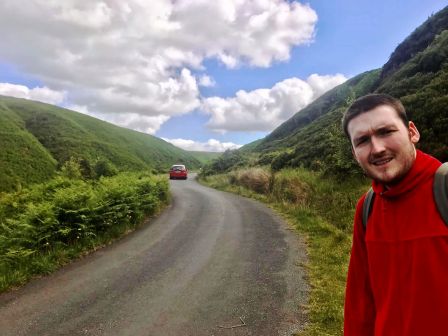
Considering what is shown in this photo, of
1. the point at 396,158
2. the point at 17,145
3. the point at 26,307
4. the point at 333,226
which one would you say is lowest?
the point at 26,307

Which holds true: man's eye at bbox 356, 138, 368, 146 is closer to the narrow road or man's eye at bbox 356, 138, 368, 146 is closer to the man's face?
the man's face

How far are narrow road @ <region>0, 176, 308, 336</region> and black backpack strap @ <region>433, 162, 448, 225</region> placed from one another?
4.16 metres

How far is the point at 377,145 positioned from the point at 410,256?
0.54m

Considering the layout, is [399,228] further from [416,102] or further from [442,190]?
[416,102]

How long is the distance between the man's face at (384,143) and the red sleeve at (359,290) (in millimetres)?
301

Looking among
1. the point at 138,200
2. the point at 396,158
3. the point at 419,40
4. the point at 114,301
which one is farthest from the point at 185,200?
the point at 419,40

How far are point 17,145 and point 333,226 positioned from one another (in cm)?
5834

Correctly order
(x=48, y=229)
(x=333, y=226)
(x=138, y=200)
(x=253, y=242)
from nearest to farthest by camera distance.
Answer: (x=48, y=229), (x=253, y=242), (x=333, y=226), (x=138, y=200)

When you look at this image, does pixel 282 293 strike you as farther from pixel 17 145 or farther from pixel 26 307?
pixel 17 145

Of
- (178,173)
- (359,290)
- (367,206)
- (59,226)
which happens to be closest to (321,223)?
(59,226)

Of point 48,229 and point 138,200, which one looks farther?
point 138,200

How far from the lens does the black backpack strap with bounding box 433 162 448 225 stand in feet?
4.53

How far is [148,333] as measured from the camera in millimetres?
5047

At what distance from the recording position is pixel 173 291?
6.60m
